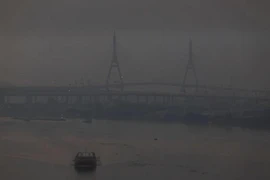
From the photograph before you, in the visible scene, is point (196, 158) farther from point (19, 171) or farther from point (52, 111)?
point (52, 111)

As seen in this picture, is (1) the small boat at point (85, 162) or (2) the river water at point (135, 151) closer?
(2) the river water at point (135, 151)

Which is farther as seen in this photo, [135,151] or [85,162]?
[135,151]

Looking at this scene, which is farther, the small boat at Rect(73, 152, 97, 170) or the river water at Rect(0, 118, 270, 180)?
the small boat at Rect(73, 152, 97, 170)

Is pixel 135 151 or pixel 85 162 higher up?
pixel 85 162
